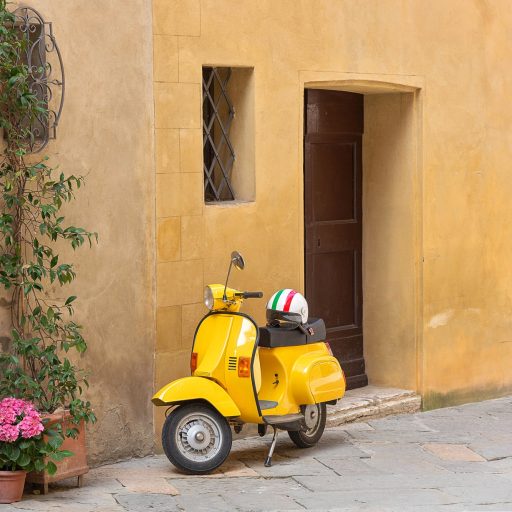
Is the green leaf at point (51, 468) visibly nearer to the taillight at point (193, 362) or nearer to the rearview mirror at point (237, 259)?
the taillight at point (193, 362)

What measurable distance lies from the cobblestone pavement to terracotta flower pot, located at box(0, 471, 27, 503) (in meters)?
0.07

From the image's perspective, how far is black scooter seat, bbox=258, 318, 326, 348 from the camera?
830 centimetres

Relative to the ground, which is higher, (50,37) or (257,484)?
(50,37)

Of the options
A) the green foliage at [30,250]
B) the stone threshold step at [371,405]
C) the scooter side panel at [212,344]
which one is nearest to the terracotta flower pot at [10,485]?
the green foliage at [30,250]

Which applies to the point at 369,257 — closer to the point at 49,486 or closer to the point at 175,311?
the point at 175,311

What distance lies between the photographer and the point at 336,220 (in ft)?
33.9

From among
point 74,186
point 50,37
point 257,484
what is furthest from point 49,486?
point 50,37

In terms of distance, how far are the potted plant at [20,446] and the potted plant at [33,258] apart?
3.2 inches

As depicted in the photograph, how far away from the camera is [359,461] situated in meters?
8.52

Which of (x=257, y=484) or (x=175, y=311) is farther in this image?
(x=175, y=311)

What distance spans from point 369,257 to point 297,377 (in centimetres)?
248

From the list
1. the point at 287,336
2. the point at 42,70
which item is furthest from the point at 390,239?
the point at 42,70

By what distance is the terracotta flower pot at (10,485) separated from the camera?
716 centimetres

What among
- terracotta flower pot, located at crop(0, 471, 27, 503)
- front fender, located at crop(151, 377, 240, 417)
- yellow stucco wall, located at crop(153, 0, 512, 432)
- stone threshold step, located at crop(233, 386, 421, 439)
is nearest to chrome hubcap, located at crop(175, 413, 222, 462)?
front fender, located at crop(151, 377, 240, 417)
